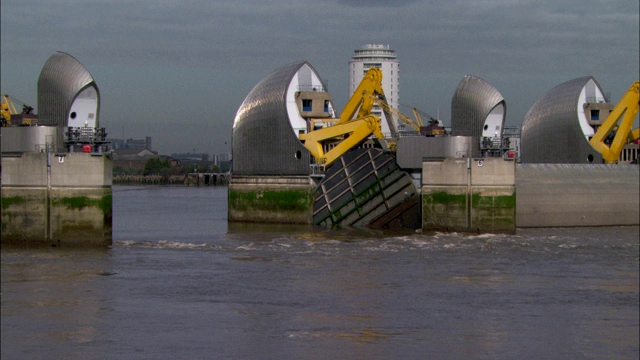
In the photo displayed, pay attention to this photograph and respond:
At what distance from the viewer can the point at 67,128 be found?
36.1 m

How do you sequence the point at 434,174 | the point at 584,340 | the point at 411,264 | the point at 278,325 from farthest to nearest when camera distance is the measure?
the point at 434,174 → the point at 411,264 → the point at 278,325 → the point at 584,340

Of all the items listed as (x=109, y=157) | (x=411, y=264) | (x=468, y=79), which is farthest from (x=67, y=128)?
(x=468, y=79)

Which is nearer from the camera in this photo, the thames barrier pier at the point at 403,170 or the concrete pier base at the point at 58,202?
the concrete pier base at the point at 58,202

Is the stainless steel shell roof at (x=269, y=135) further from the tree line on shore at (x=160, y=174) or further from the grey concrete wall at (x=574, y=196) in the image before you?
the tree line on shore at (x=160, y=174)

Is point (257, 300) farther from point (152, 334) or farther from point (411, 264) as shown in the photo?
point (411, 264)

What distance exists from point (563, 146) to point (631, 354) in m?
32.6

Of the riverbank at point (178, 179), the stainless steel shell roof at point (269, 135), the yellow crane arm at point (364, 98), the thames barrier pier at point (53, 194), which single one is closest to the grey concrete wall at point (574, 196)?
the yellow crane arm at point (364, 98)

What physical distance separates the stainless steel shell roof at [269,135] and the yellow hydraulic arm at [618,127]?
13.1 meters

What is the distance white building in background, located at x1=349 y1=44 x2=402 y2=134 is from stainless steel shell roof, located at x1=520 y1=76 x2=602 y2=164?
72.9 meters

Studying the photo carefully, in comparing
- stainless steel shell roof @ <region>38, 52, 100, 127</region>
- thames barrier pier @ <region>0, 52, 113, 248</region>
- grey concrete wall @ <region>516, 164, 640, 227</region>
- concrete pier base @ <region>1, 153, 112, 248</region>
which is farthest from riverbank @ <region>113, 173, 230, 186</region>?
concrete pier base @ <region>1, 153, 112, 248</region>

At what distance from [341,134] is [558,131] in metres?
10.9

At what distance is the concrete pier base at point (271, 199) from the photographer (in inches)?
1754

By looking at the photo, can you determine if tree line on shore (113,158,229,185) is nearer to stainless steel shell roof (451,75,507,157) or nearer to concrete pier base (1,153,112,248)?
stainless steel shell roof (451,75,507,157)

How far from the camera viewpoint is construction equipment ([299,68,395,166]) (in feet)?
150
